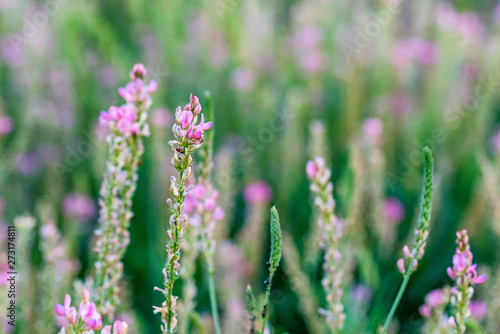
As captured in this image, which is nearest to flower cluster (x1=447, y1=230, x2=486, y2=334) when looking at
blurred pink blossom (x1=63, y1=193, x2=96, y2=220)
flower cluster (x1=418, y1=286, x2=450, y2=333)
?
flower cluster (x1=418, y1=286, x2=450, y2=333)

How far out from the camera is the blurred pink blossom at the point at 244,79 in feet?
7.64

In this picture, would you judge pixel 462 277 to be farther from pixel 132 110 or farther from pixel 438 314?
pixel 132 110

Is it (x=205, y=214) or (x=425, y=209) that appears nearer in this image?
(x=425, y=209)

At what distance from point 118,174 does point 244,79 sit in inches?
64.1

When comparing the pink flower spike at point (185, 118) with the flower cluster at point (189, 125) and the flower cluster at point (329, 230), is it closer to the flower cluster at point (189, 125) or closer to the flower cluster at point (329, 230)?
the flower cluster at point (189, 125)

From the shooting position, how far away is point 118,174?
757 mm

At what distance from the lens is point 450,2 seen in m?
4.04

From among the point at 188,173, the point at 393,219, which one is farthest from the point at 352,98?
the point at 188,173

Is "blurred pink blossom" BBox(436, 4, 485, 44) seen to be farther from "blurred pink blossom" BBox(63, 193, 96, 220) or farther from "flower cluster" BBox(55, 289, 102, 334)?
"flower cluster" BBox(55, 289, 102, 334)

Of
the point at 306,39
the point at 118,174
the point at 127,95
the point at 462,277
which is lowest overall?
the point at 462,277

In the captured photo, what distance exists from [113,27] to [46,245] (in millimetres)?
2503

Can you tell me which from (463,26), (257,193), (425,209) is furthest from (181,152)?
(463,26)

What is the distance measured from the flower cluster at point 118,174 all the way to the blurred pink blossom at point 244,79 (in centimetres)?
159

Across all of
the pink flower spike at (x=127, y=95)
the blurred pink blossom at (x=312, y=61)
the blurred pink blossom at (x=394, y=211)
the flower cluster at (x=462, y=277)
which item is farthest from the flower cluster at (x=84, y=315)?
the blurred pink blossom at (x=312, y=61)
